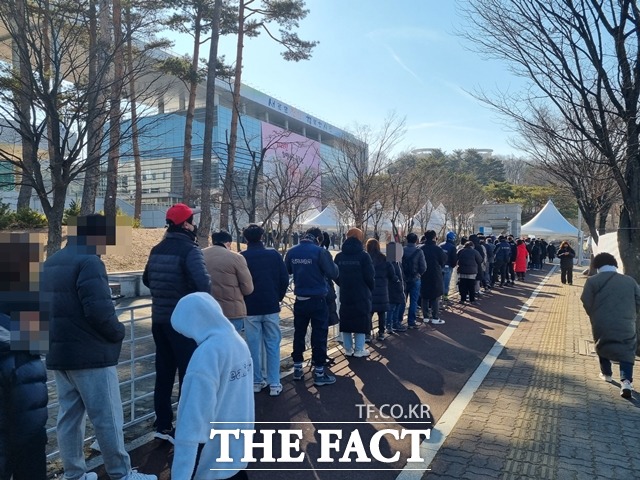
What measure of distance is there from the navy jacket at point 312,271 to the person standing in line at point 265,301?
0.37m

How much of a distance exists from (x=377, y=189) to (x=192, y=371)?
47.9ft

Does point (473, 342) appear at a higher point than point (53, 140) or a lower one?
lower

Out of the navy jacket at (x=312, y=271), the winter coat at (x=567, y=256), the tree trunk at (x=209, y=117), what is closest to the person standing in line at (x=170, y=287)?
the navy jacket at (x=312, y=271)

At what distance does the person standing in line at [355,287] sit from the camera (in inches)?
275

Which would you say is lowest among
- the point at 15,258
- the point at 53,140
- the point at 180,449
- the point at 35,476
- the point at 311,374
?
the point at 311,374

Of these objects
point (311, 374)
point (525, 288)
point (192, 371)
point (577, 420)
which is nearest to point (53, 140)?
point (311, 374)

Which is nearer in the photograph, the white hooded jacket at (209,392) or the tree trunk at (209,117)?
the white hooded jacket at (209,392)

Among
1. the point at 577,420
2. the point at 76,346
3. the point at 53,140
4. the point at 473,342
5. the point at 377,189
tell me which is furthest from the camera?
the point at 377,189

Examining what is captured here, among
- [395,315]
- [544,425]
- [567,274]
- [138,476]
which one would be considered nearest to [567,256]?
[567,274]

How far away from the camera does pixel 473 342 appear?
8.48 m

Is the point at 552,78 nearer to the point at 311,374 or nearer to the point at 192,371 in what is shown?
the point at 311,374

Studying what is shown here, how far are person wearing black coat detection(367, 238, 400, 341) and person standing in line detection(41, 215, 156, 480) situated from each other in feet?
17.0

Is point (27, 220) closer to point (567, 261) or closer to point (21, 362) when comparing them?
point (21, 362)

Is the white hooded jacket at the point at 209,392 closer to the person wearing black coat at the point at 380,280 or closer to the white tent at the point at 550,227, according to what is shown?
the person wearing black coat at the point at 380,280
